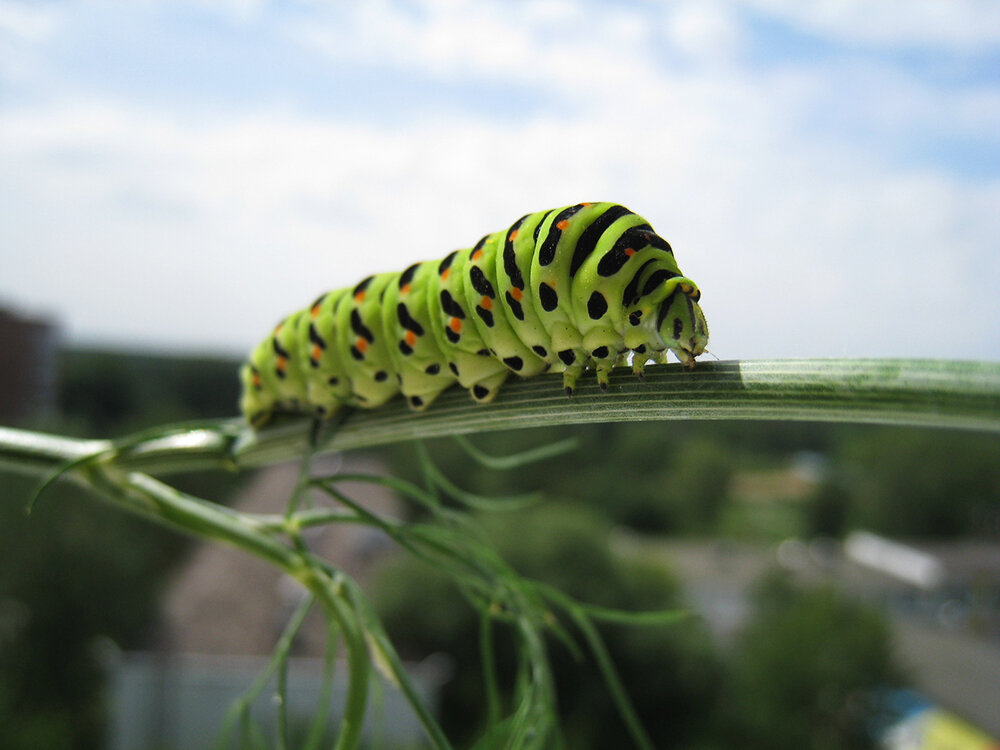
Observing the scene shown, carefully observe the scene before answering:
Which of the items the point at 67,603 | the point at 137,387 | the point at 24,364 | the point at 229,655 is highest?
the point at 24,364

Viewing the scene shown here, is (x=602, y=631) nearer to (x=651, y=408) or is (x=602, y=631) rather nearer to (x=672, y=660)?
(x=672, y=660)

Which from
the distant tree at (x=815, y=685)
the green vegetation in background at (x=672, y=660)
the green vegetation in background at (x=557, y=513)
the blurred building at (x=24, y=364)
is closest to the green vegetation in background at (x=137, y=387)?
the green vegetation in background at (x=557, y=513)

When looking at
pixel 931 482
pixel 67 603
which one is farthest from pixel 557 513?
pixel 931 482

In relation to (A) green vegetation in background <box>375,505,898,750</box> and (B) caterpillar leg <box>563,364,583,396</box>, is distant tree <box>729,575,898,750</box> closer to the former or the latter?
(A) green vegetation in background <box>375,505,898,750</box>

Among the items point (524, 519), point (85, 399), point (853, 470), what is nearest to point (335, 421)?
point (524, 519)

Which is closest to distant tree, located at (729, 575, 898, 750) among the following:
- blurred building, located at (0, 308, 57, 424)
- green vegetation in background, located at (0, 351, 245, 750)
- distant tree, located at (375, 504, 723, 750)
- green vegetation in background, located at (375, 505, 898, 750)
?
green vegetation in background, located at (375, 505, 898, 750)

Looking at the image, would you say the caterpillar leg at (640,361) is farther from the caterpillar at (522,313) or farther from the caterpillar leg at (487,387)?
the caterpillar leg at (487,387)

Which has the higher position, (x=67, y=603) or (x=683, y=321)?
(x=683, y=321)
